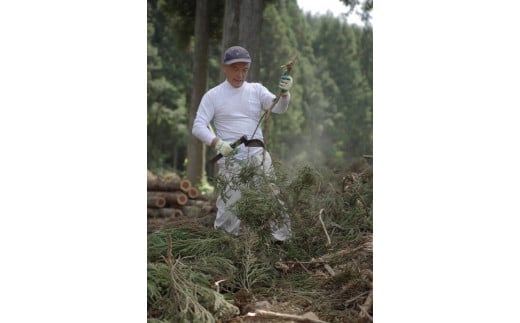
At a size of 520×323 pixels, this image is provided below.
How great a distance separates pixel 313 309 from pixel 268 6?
4.23 meters

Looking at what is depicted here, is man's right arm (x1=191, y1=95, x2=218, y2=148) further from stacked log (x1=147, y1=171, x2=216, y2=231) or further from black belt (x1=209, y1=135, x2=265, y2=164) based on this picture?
stacked log (x1=147, y1=171, x2=216, y2=231)

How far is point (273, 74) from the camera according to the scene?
809cm

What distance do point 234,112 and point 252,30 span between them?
5.38ft

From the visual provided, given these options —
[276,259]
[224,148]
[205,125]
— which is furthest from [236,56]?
[276,259]

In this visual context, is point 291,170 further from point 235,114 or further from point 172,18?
point 172,18

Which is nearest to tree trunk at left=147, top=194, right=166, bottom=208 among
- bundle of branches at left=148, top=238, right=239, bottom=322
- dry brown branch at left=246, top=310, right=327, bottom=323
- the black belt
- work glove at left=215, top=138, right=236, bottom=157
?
the black belt

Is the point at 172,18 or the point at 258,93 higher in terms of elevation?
the point at 172,18

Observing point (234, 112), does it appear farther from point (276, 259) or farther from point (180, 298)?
point (180, 298)

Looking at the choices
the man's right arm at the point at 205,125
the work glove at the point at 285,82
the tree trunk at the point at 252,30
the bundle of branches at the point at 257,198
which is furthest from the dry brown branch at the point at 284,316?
the tree trunk at the point at 252,30

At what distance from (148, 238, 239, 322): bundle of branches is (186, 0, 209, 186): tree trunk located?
315 cm

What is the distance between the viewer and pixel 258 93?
4.64m

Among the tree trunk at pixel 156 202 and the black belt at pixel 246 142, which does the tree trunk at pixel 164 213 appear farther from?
the black belt at pixel 246 142

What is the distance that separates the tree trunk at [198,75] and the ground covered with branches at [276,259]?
5.73ft

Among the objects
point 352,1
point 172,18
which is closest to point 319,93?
point 172,18
